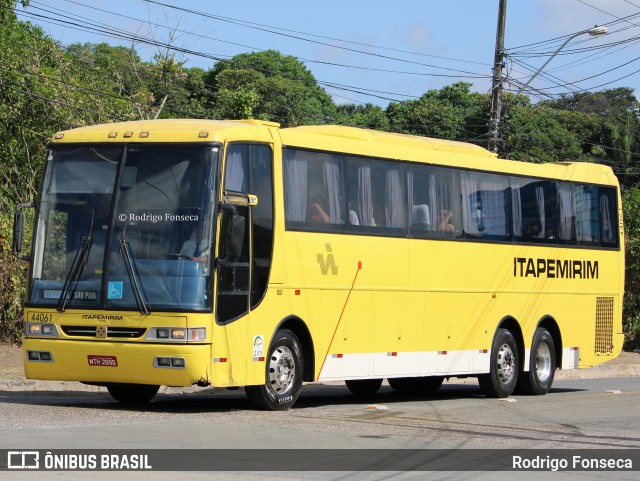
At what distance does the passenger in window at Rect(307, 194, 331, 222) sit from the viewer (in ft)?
52.1

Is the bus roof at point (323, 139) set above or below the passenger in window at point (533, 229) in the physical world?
above

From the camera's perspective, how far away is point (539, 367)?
2111 cm

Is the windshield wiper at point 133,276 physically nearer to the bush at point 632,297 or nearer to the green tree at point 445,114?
the bush at point 632,297

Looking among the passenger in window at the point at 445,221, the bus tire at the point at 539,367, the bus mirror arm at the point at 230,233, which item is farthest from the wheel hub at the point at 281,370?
the bus tire at the point at 539,367

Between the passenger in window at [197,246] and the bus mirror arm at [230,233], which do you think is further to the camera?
the bus mirror arm at [230,233]

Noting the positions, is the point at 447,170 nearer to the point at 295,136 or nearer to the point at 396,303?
the point at 396,303

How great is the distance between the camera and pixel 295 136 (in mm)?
15828

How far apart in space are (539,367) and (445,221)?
4.07m

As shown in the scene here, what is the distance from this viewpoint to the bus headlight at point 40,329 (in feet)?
47.7

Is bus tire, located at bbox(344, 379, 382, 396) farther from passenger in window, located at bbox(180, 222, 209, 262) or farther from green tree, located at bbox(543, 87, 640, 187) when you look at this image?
green tree, located at bbox(543, 87, 640, 187)

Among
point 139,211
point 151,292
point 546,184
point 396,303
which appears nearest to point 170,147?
point 139,211

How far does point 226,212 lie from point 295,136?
6.59 ft

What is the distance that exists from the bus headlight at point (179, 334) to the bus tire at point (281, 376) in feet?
4.22

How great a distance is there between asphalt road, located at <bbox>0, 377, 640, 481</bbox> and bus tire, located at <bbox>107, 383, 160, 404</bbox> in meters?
0.22
